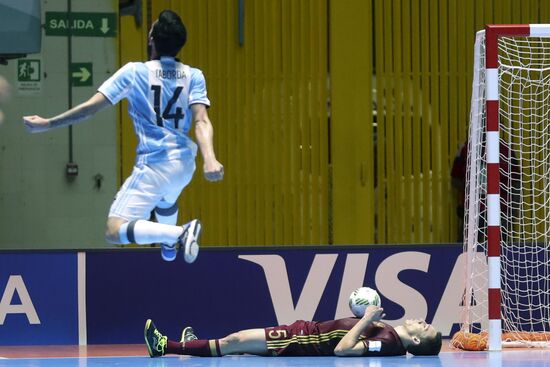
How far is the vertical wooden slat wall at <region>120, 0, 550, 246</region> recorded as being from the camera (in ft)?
57.2

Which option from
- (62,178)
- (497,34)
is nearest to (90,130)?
(62,178)

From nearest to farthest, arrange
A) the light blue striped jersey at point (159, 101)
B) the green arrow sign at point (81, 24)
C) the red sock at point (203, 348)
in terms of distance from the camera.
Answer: the light blue striped jersey at point (159, 101) < the red sock at point (203, 348) < the green arrow sign at point (81, 24)

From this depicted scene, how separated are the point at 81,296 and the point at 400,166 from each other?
5308 millimetres

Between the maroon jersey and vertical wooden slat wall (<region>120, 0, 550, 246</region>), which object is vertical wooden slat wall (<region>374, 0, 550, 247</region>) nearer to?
vertical wooden slat wall (<region>120, 0, 550, 246</region>)

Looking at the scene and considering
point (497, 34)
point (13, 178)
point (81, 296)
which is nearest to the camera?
point (497, 34)

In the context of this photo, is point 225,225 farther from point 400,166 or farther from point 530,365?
point 530,365

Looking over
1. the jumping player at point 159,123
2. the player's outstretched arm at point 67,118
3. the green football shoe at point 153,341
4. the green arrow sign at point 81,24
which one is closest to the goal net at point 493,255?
the green football shoe at point 153,341

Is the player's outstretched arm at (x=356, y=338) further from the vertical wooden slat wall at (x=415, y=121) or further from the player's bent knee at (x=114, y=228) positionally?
the vertical wooden slat wall at (x=415, y=121)

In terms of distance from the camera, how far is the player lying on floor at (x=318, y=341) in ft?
38.4

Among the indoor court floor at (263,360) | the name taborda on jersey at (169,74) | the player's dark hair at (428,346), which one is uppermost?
the name taborda on jersey at (169,74)

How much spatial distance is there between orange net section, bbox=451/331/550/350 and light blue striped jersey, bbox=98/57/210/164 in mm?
3732

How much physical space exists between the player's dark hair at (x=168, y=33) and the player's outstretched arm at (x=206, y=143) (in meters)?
0.47

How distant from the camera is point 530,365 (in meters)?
10.5

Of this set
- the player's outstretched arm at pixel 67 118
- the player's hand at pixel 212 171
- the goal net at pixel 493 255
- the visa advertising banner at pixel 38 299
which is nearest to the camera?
the player's hand at pixel 212 171
